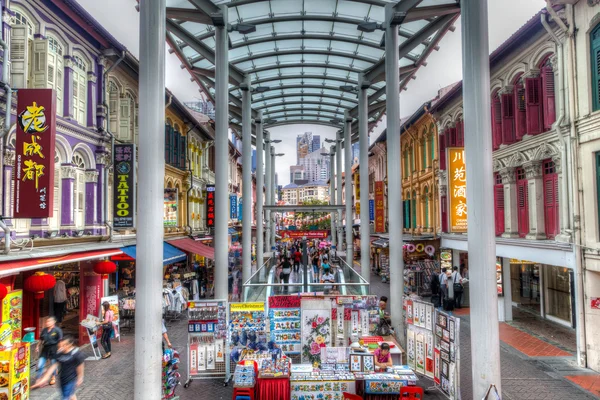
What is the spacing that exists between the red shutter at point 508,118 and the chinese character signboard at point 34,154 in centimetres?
1423

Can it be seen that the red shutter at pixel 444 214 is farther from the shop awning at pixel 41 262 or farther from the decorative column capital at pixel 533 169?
the shop awning at pixel 41 262

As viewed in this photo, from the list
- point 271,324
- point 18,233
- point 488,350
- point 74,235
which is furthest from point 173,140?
point 488,350

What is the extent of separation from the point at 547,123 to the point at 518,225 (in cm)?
394

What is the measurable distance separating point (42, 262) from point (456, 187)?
13.0m

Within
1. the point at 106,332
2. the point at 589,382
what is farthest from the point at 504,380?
the point at 106,332

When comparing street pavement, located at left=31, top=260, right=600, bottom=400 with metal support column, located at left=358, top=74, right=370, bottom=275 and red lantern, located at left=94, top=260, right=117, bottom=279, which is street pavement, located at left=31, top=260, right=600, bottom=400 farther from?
metal support column, located at left=358, top=74, right=370, bottom=275

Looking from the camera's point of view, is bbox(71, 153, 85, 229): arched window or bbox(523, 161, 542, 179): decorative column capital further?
bbox(523, 161, 542, 179): decorative column capital

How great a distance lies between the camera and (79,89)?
12.9 m

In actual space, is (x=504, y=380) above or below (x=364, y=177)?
below

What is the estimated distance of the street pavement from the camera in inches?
336

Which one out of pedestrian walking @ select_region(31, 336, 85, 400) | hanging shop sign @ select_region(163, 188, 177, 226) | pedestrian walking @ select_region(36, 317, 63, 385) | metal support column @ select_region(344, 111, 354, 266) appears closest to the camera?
pedestrian walking @ select_region(31, 336, 85, 400)

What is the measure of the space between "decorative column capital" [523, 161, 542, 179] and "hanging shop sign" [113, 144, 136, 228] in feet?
42.1

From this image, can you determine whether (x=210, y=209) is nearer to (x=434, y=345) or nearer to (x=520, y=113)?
(x=520, y=113)

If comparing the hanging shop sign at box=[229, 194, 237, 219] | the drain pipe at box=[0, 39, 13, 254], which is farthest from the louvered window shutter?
the hanging shop sign at box=[229, 194, 237, 219]
